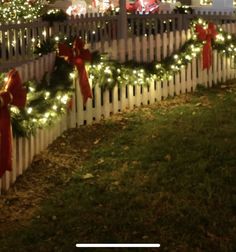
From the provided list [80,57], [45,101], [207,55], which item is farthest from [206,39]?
[45,101]

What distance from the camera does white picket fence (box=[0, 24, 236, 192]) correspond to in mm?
7363

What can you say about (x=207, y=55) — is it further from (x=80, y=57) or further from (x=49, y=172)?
(x=49, y=172)

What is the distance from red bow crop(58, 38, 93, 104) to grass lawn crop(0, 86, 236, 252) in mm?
573

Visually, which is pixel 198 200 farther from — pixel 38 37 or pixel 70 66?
Answer: pixel 38 37

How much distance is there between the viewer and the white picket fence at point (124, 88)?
7.36 meters

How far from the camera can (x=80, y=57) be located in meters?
8.84

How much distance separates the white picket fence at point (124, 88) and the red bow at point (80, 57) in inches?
6.6

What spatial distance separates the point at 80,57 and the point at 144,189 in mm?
2911

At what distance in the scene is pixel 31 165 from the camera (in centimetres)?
735

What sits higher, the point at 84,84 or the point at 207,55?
the point at 207,55

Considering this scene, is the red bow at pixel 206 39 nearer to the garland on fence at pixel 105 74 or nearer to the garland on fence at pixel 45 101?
the garland on fence at pixel 105 74

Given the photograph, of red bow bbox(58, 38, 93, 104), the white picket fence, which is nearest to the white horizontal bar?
the white picket fence

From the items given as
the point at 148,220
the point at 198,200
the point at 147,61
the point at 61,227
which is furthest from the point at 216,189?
the point at 147,61

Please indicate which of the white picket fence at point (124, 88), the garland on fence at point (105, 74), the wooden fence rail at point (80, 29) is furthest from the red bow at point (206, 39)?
the wooden fence rail at point (80, 29)
